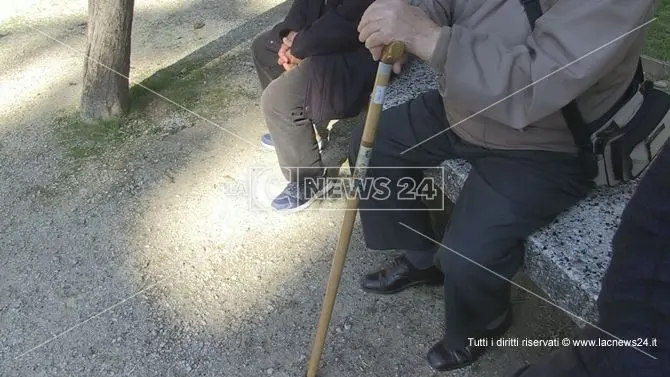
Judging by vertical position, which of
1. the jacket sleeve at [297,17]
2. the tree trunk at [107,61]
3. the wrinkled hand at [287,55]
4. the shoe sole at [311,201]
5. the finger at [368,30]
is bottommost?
the shoe sole at [311,201]

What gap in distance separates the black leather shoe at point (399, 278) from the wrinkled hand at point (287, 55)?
1.15 m

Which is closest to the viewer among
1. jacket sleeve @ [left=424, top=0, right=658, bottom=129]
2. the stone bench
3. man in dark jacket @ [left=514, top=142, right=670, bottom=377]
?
man in dark jacket @ [left=514, top=142, right=670, bottom=377]

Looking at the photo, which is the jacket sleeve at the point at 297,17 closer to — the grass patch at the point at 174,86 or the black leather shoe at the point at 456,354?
the grass patch at the point at 174,86

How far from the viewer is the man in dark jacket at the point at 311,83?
282cm

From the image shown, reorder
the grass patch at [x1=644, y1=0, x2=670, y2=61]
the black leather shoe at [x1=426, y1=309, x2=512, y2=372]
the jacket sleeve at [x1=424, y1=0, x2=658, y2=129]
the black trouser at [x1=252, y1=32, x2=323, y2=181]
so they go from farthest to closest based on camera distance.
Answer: the grass patch at [x1=644, y1=0, x2=670, y2=61] < the black trouser at [x1=252, y1=32, x2=323, y2=181] < the black leather shoe at [x1=426, y1=309, x2=512, y2=372] < the jacket sleeve at [x1=424, y1=0, x2=658, y2=129]

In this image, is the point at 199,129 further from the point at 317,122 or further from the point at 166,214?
the point at 317,122

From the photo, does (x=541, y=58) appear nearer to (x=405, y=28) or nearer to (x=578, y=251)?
(x=405, y=28)

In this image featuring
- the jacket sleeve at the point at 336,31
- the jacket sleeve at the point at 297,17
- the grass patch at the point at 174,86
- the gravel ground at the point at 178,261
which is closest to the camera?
the gravel ground at the point at 178,261

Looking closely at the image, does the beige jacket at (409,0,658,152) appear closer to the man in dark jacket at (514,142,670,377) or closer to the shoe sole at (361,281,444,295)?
the man in dark jacket at (514,142,670,377)

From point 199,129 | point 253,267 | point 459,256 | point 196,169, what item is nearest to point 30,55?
point 199,129

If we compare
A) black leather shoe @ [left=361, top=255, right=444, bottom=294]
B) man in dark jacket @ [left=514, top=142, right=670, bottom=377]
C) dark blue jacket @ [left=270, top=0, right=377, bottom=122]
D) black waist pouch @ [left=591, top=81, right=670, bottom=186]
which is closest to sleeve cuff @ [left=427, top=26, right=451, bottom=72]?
black waist pouch @ [left=591, top=81, right=670, bottom=186]

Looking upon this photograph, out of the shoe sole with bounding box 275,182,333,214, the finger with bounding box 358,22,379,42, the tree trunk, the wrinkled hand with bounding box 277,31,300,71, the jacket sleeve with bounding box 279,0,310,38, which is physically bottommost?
the shoe sole with bounding box 275,182,333,214

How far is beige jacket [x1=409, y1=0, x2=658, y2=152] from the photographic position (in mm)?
1705

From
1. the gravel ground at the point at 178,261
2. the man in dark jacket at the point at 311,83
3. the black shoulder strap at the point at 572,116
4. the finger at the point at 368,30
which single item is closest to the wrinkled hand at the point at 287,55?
the man in dark jacket at the point at 311,83
